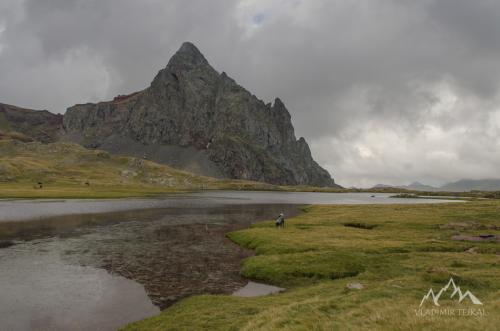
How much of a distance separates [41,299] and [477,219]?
7958 cm

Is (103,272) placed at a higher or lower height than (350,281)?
lower

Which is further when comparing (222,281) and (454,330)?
(222,281)

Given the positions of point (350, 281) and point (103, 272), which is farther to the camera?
point (103, 272)

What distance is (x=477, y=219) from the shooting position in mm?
70750

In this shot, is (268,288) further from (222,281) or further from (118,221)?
(118,221)

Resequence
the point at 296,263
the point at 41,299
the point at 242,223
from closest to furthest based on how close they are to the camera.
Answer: the point at 41,299 < the point at 296,263 < the point at 242,223

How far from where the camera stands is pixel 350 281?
93.2 ft

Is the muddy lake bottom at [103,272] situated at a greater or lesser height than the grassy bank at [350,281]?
lesser

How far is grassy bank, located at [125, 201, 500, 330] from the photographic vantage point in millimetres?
15336

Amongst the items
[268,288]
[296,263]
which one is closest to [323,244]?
[296,263]

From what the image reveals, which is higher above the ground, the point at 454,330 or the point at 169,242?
the point at 454,330

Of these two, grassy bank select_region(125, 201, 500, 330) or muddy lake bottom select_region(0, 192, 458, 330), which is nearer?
grassy bank select_region(125, 201, 500, 330)

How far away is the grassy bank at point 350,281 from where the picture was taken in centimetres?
1534

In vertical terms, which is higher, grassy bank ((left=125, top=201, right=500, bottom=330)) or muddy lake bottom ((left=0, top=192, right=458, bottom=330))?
grassy bank ((left=125, top=201, right=500, bottom=330))
